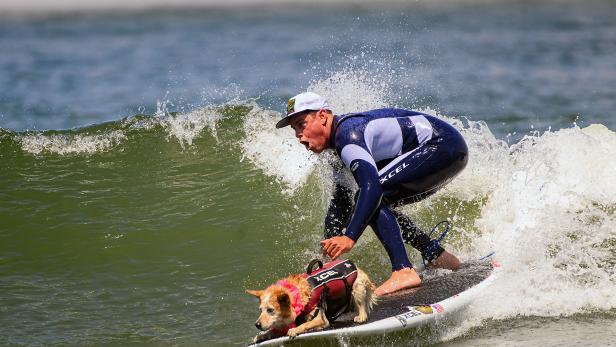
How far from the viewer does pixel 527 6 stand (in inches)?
1710

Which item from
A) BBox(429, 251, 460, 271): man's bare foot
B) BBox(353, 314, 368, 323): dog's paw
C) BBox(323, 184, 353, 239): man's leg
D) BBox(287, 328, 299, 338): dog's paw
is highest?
BBox(323, 184, 353, 239): man's leg

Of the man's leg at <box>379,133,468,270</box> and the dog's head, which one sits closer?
the dog's head

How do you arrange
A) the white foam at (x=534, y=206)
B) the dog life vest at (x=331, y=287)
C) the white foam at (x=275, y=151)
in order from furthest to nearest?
the white foam at (x=275, y=151)
the white foam at (x=534, y=206)
the dog life vest at (x=331, y=287)

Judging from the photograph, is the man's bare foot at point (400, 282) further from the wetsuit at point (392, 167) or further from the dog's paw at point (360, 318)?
the dog's paw at point (360, 318)

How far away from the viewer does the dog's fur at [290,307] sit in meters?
5.40

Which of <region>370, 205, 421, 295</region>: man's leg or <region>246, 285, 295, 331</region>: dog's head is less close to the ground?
<region>370, 205, 421, 295</region>: man's leg

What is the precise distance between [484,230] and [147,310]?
361 cm

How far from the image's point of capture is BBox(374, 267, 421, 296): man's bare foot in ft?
21.9

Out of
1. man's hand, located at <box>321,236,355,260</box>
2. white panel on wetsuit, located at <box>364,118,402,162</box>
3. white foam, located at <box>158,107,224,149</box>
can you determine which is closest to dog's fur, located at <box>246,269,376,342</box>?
man's hand, located at <box>321,236,355,260</box>

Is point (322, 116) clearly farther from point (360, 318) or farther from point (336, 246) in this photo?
point (360, 318)

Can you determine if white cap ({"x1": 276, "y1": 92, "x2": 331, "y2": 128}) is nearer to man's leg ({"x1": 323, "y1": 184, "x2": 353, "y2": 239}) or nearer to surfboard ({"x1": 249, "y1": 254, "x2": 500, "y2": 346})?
man's leg ({"x1": 323, "y1": 184, "x2": 353, "y2": 239})

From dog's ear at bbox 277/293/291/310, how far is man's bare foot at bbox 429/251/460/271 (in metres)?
2.15

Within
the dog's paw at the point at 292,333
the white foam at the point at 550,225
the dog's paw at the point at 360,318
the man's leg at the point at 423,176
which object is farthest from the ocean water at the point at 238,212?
the man's leg at the point at 423,176

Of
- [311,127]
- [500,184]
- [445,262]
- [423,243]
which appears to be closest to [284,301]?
[311,127]
